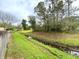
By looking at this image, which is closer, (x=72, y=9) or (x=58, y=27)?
(x=58, y=27)

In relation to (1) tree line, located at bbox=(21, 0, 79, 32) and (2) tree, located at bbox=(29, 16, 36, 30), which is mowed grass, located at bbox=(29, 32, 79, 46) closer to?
(1) tree line, located at bbox=(21, 0, 79, 32)

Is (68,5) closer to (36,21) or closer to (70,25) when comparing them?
(70,25)

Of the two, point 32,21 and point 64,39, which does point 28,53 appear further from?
point 32,21

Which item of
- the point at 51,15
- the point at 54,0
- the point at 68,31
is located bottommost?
the point at 68,31

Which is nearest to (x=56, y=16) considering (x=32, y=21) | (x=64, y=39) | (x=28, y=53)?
(x=32, y=21)

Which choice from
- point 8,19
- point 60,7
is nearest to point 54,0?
point 60,7

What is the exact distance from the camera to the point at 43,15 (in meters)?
44.7

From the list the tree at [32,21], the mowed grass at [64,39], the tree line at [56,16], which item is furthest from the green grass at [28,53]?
the tree at [32,21]

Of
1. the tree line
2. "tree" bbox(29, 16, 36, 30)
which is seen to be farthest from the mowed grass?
"tree" bbox(29, 16, 36, 30)

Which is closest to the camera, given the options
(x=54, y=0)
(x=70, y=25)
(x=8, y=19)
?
(x=70, y=25)

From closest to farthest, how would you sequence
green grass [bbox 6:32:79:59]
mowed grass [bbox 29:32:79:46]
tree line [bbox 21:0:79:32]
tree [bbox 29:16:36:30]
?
green grass [bbox 6:32:79:59] → mowed grass [bbox 29:32:79:46] → tree line [bbox 21:0:79:32] → tree [bbox 29:16:36:30]

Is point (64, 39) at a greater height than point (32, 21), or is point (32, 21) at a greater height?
point (32, 21)

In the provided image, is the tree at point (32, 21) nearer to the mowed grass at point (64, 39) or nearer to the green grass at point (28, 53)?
the mowed grass at point (64, 39)

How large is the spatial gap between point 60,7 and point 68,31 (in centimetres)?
586
